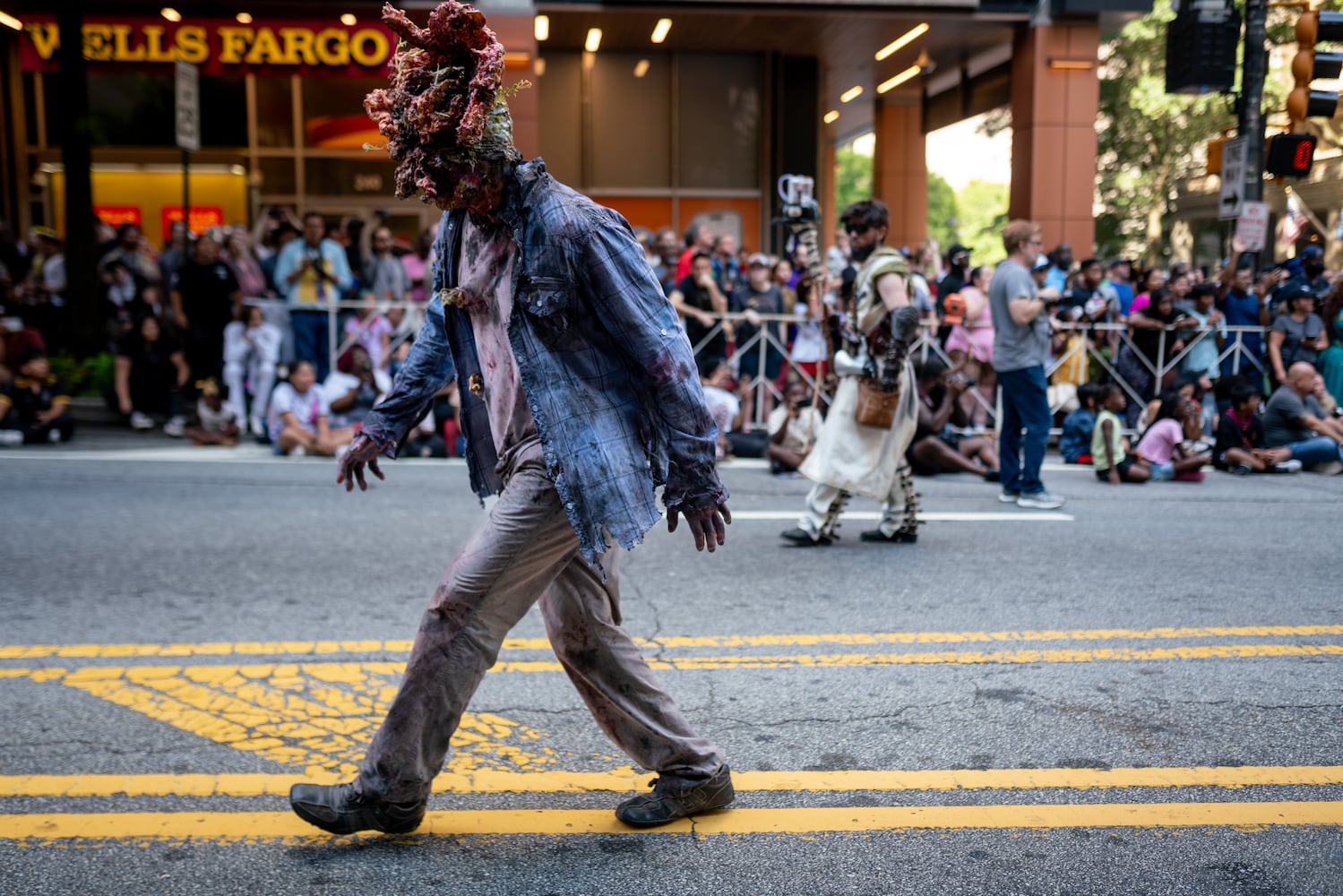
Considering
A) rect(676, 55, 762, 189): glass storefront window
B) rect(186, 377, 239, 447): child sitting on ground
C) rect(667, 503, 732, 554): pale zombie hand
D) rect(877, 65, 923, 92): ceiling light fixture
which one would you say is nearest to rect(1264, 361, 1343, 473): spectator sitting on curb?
rect(667, 503, 732, 554): pale zombie hand

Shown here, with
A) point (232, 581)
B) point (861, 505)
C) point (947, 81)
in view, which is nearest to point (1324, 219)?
point (947, 81)

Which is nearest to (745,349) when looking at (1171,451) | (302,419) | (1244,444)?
(1171,451)

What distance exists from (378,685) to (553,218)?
7.37 ft

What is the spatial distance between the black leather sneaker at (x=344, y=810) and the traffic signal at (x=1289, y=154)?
37.8 feet

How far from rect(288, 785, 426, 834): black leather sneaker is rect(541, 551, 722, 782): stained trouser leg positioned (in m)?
0.54

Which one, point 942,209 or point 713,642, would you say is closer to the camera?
point 713,642

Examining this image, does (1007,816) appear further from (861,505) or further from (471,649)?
(861,505)

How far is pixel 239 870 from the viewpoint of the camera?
315 centimetres

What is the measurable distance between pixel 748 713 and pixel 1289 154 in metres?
10.3

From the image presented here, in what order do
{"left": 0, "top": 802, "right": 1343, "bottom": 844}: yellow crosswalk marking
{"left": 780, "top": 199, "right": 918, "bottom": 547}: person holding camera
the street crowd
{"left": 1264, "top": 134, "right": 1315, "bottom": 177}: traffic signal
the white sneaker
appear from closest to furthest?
{"left": 0, "top": 802, "right": 1343, "bottom": 844}: yellow crosswalk marking < {"left": 780, "top": 199, "right": 918, "bottom": 547}: person holding camera < the white sneaker < the street crowd < {"left": 1264, "top": 134, "right": 1315, "bottom": 177}: traffic signal

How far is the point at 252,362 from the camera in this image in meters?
12.2

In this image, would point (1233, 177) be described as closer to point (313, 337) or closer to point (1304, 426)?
point (1304, 426)

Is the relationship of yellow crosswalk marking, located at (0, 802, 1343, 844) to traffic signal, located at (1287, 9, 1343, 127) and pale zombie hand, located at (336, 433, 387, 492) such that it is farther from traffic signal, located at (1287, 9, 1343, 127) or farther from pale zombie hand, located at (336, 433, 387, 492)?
traffic signal, located at (1287, 9, 1343, 127)

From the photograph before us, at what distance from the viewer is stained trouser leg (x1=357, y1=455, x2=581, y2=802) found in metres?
3.11
